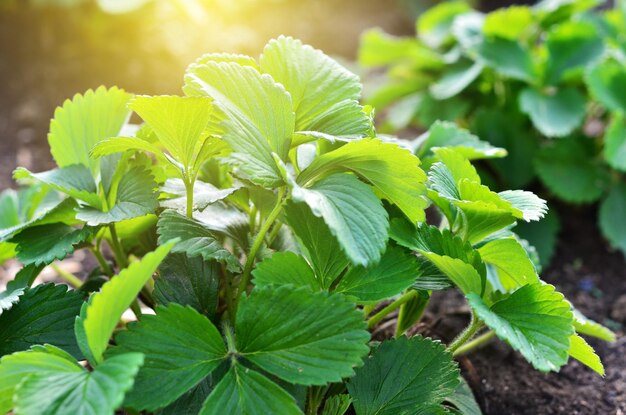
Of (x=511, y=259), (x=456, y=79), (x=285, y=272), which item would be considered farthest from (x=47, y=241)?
(x=456, y=79)

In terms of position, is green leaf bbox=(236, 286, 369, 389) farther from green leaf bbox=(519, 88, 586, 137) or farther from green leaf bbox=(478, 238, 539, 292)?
green leaf bbox=(519, 88, 586, 137)

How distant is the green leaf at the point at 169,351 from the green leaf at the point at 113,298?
0.03 metres

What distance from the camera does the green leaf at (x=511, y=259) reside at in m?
0.76

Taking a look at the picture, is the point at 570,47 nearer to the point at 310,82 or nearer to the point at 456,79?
the point at 456,79

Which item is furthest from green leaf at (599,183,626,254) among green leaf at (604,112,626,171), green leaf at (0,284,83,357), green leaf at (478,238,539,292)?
green leaf at (0,284,83,357)

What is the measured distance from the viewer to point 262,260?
0.76 m

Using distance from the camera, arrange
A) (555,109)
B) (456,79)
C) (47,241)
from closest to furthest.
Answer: (47,241)
(555,109)
(456,79)

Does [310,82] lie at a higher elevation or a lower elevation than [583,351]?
Answer: higher

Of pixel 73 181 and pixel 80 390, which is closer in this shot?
pixel 80 390

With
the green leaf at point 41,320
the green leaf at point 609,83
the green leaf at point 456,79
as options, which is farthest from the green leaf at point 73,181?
the green leaf at point 609,83

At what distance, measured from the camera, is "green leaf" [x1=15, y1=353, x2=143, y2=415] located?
0.55 meters

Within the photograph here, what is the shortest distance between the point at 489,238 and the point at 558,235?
3.30 feet

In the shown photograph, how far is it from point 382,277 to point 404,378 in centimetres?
12

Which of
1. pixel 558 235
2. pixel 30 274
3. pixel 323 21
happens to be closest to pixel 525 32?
pixel 558 235
